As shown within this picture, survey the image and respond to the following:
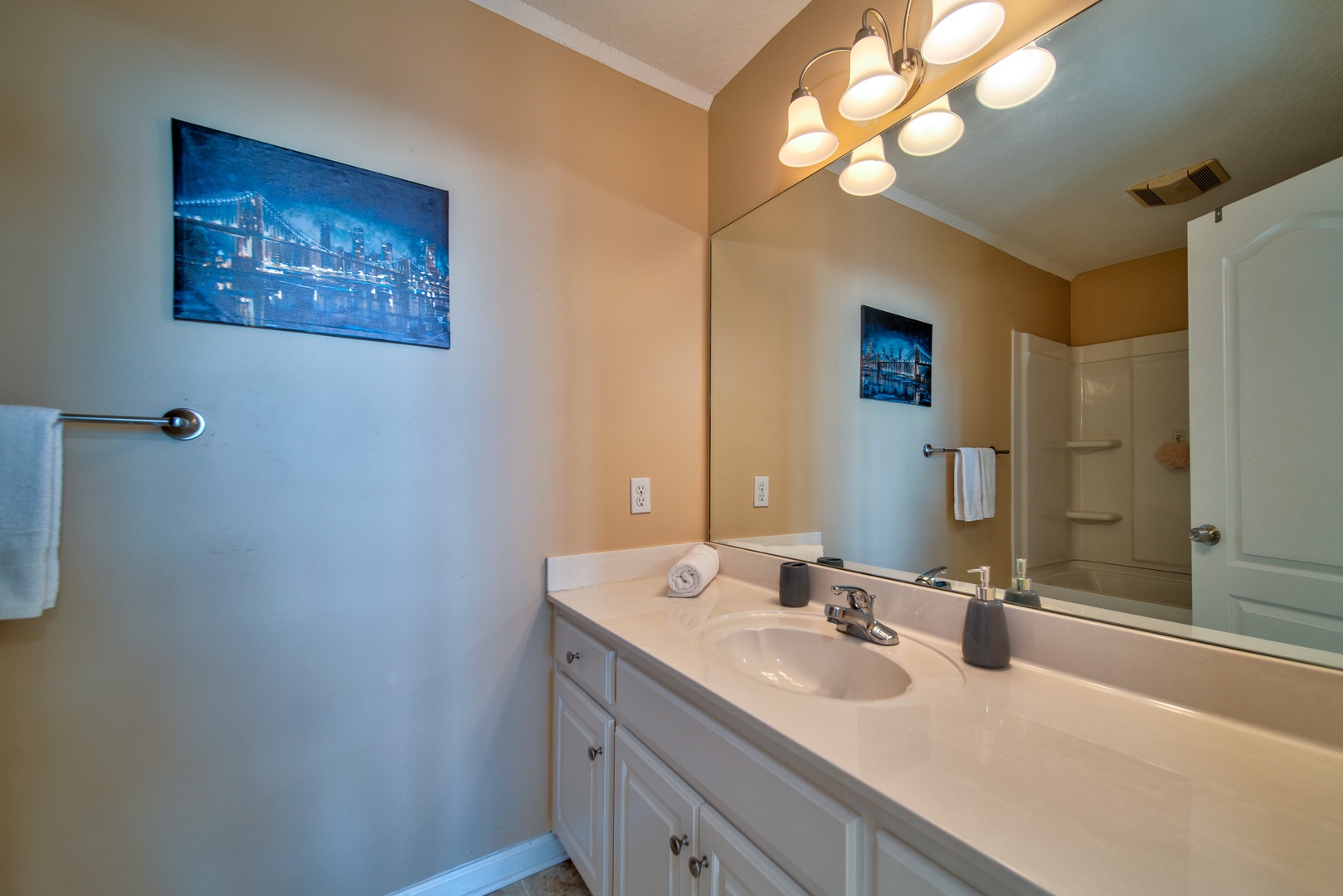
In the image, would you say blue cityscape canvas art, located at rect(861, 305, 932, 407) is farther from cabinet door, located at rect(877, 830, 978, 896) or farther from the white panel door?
cabinet door, located at rect(877, 830, 978, 896)

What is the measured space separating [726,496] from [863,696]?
2.67 feet

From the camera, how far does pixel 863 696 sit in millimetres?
976

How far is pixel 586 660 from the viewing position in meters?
1.25

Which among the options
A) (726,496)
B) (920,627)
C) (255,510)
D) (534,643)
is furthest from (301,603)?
(920,627)

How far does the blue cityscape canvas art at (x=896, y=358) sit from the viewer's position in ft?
3.97

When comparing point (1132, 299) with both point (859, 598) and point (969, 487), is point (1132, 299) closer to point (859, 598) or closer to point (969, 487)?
point (969, 487)

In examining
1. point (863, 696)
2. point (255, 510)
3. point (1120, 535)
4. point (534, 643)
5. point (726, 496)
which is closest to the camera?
point (1120, 535)

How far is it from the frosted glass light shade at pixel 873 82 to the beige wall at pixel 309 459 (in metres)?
0.68

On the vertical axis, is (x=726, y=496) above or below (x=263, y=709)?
above

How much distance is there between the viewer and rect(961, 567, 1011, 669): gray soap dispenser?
0.88 meters

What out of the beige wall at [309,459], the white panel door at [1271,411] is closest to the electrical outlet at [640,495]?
the beige wall at [309,459]

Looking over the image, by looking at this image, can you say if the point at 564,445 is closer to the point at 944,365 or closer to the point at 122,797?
the point at 944,365

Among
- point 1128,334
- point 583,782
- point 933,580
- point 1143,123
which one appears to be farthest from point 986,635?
point 583,782

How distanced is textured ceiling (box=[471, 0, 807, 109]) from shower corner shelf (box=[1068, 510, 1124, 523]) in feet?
4.77
